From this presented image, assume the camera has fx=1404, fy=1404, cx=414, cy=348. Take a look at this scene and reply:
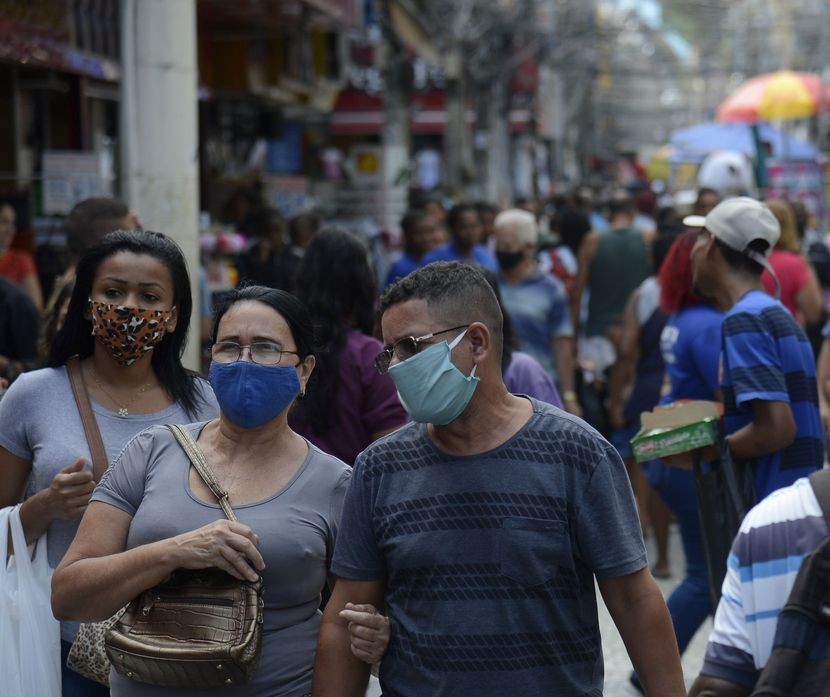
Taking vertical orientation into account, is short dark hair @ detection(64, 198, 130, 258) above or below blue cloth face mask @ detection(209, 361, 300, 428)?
above

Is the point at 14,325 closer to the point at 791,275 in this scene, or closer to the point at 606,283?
the point at 791,275

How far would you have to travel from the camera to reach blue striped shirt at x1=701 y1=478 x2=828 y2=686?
237 cm

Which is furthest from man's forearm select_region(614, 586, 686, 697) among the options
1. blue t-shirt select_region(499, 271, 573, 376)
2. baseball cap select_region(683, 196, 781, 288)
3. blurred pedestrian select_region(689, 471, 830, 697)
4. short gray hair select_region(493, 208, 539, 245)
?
short gray hair select_region(493, 208, 539, 245)

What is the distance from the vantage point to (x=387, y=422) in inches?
197

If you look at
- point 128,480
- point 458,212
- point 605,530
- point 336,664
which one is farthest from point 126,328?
point 458,212

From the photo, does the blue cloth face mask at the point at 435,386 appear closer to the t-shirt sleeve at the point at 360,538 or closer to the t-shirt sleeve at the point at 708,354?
the t-shirt sleeve at the point at 360,538

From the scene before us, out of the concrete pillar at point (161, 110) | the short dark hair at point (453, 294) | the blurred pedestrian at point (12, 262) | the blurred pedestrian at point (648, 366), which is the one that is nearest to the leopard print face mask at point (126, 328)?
the short dark hair at point (453, 294)

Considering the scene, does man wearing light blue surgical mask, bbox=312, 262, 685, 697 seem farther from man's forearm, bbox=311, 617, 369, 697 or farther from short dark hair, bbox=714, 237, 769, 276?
short dark hair, bbox=714, 237, 769, 276

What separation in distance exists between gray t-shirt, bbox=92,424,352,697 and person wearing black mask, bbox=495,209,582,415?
14.4ft

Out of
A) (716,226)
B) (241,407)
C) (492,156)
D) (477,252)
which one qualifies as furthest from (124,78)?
(492,156)

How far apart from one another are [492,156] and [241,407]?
3165cm

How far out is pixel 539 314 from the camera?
772 cm

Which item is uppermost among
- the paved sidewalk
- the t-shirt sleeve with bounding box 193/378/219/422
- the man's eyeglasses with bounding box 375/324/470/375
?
the man's eyeglasses with bounding box 375/324/470/375

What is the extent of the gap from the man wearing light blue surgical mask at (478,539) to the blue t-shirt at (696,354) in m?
2.80
